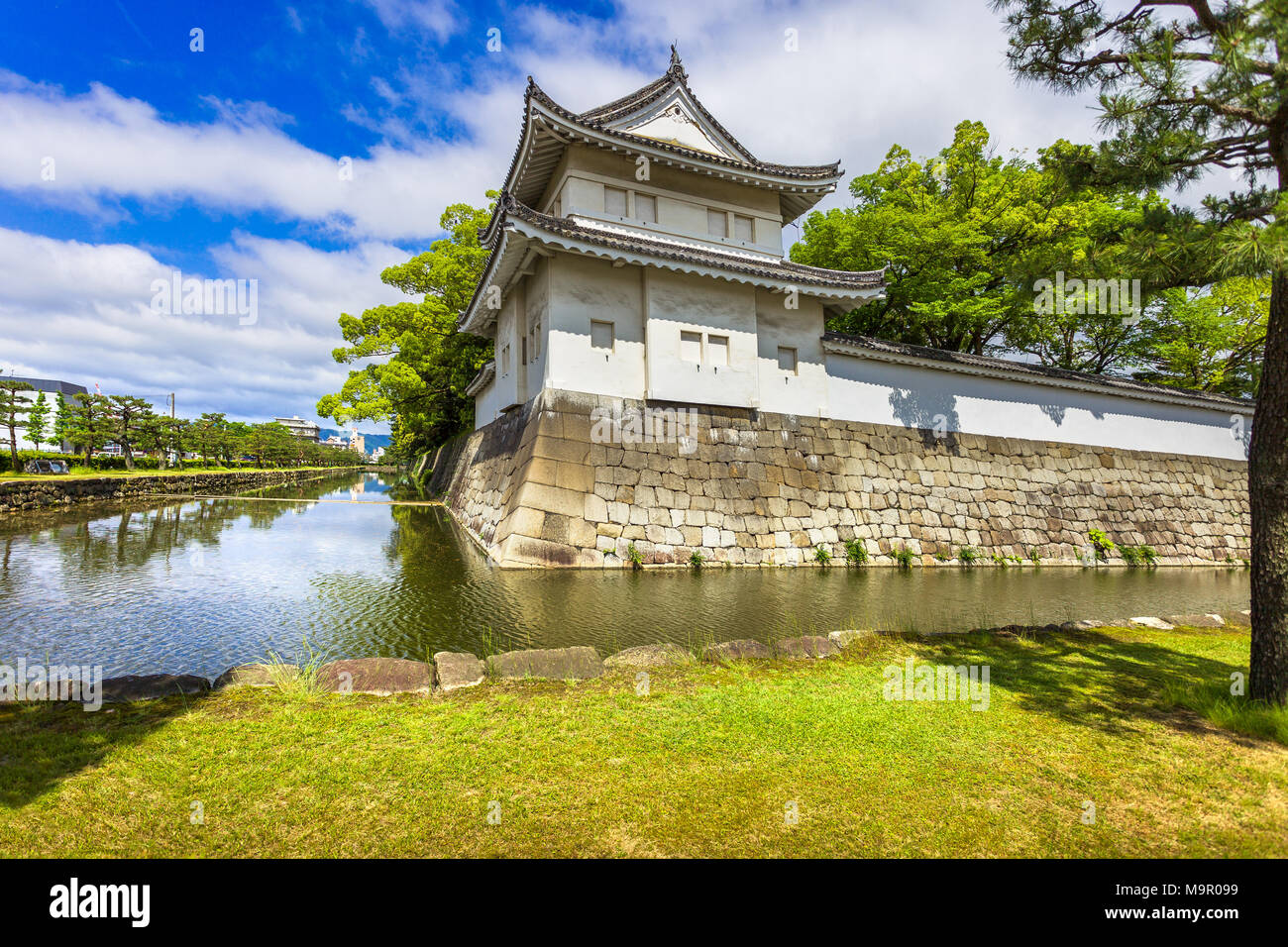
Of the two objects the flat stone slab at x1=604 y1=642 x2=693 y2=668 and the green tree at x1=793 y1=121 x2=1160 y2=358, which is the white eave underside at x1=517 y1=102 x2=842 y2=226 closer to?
the green tree at x1=793 y1=121 x2=1160 y2=358

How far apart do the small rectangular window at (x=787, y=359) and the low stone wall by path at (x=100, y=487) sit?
950 inches

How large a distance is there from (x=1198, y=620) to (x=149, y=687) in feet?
38.9

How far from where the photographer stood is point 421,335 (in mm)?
30125

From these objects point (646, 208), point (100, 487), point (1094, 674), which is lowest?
point (1094, 674)

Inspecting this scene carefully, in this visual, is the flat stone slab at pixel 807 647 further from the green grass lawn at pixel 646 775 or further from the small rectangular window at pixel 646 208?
the small rectangular window at pixel 646 208

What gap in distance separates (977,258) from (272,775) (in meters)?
24.6

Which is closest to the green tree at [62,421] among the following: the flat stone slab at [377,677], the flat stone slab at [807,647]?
the flat stone slab at [377,677]

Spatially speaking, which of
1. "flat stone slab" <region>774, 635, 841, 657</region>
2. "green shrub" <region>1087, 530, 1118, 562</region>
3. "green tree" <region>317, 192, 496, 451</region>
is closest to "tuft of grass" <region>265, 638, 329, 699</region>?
"flat stone slab" <region>774, 635, 841, 657</region>

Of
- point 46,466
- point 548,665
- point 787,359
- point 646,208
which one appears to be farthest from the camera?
point 46,466

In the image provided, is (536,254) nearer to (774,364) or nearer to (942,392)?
(774,364)

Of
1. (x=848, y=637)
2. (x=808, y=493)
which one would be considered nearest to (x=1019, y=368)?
(x=808, y=493)

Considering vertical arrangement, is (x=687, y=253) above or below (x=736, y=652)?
above

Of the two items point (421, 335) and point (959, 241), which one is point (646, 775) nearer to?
point (959, 241)
